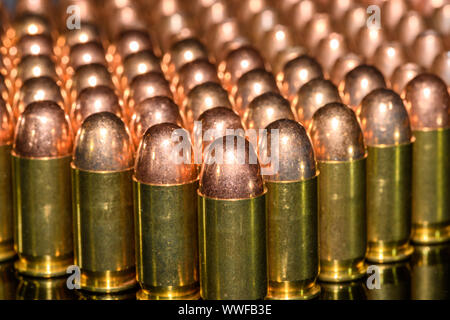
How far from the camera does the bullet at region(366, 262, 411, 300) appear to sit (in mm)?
2014

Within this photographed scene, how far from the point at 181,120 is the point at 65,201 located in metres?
0.32

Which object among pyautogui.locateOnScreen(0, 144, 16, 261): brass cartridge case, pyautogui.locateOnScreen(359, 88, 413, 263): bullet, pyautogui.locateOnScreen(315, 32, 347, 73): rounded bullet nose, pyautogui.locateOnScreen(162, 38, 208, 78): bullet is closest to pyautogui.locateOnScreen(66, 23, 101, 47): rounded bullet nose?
pyautogui.locateOnScreen(162, 38, 208, 78): bullet

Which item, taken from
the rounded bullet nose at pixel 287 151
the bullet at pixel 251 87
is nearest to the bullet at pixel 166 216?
the rounded bullet nose at pixel 287 151

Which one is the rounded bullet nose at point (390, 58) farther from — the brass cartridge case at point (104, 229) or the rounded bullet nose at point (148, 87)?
the brass cartridge case at point (104, 229)

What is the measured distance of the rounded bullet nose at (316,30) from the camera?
307 centimetres

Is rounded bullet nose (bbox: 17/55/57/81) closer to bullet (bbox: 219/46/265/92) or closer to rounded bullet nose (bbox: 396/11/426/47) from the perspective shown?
bullet (bbox: 219/46/265/92)

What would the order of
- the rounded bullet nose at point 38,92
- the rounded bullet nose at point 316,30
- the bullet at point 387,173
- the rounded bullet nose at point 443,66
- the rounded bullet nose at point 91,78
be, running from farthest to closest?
1. the rounded bullet nose at point 316,30
2. the rounded bullet nose at point 443,66
3. the rounded bullet nose at point 91,78
4. the rounded bullet nose at point 38,92
5. the bullet at point 387,173

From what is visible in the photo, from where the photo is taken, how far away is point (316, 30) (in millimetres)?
3086

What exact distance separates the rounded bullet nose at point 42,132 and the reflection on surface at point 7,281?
0.95 ft

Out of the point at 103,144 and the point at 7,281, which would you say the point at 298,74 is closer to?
the point at 103,144

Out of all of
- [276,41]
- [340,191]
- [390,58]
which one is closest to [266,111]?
[340,191]

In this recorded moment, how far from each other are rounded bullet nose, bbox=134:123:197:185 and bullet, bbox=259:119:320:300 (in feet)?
0.54
